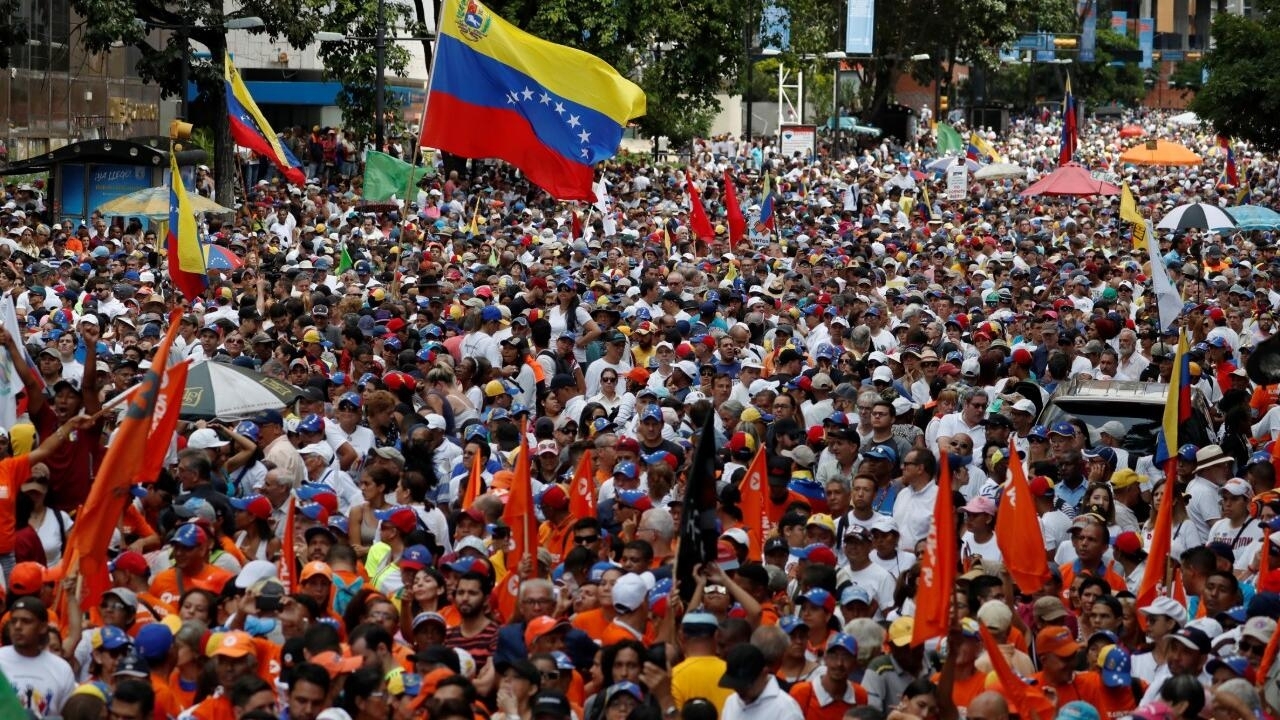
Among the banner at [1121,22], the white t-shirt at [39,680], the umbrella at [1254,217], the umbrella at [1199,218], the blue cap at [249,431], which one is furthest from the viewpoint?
the banner at [1121,22]

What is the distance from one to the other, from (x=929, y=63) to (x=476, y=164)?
151ft

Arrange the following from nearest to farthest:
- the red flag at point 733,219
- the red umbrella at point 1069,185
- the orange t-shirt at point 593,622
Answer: the orange t-shirt at point 593,622 → the red flag at point 733,219 → the red umbrella at point 1069,185

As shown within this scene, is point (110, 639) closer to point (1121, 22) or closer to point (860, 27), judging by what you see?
point (860, 27)

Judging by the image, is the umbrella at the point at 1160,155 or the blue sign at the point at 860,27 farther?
the blue sign at the point at 860,27

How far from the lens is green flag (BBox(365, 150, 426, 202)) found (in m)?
25.4

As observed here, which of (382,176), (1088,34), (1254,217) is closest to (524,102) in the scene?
(382,176)

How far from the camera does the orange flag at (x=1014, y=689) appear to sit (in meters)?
7.48

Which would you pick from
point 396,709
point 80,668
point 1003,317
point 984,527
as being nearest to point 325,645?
point 396,709

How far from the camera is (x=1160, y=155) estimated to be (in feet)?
Result: 151

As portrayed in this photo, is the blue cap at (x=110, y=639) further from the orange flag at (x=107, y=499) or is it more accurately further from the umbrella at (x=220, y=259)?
the umbrella at (x=220, y=259)

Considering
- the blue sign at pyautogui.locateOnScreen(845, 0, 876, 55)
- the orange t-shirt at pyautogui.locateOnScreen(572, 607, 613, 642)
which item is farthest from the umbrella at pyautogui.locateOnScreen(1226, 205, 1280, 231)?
the blue sign at pyautogui.locateOnScreen(845, 0, 876, 55)

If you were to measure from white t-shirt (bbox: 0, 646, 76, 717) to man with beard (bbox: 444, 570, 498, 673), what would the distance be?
149cm

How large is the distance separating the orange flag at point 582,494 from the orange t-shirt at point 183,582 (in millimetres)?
2160

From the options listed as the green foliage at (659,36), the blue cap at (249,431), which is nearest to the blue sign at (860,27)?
the green foliage at (659,36)
